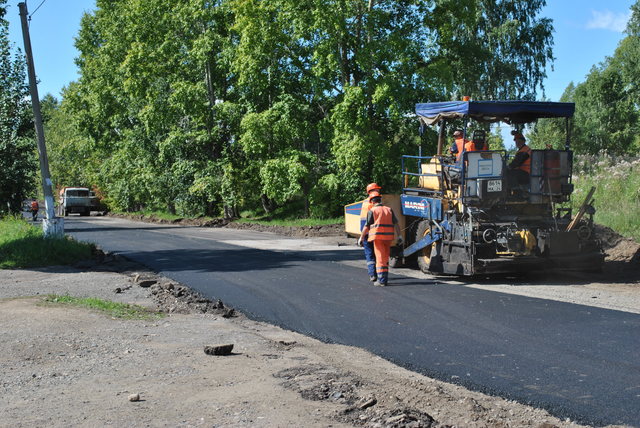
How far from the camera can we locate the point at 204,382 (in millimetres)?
5750

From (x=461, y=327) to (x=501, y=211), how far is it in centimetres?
455

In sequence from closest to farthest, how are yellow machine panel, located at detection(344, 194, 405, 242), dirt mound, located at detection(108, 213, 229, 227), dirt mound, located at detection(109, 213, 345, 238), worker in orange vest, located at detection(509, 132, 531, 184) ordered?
worker in orange vest, located at detection(509, 132, 531, 184), yellow machine panel, located at detection(344, 194, 405, 242), dirt mound, located at detection(109, 213, 345, 238), dirt mound, located at detection(108, 213, 229, 227)

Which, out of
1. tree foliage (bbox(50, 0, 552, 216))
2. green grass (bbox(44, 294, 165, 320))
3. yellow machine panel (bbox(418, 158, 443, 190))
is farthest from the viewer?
tree foliage (bbox(50, 0, 552, 216))

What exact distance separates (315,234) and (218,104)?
11.5m

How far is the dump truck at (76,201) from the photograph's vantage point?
164ft

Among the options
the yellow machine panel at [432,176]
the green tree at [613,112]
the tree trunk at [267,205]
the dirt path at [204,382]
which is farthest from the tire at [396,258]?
the green tree at [613,112]

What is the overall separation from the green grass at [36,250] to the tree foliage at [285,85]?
11332 millimetres

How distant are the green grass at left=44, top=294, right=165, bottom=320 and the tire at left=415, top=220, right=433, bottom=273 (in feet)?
18.7

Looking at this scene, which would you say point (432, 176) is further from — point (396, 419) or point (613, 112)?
point (613, 112)

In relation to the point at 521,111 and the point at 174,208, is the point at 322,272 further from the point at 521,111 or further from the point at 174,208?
the point at 174,208

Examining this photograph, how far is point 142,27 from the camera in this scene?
36219 millimetres

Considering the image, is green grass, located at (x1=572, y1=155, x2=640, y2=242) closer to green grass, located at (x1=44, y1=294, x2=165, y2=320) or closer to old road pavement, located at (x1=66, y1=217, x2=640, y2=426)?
old road pavement, located at (x1=66, y1=217, x2=640, y2=426)

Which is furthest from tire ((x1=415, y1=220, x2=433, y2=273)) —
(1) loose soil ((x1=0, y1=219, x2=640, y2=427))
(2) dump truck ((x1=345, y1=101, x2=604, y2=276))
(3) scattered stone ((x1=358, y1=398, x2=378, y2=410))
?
(3) scattered stone ((x1=358, y1=398, x2=378, y2=410))

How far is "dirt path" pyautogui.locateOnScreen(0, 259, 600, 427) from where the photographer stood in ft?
15.9
